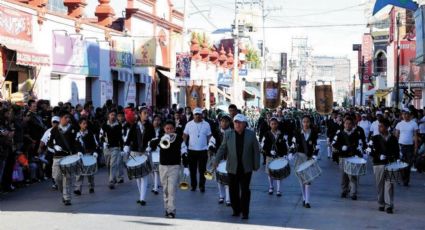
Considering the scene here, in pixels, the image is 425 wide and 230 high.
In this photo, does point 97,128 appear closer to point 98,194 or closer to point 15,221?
point 98,194

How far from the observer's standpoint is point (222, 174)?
43.3 feet

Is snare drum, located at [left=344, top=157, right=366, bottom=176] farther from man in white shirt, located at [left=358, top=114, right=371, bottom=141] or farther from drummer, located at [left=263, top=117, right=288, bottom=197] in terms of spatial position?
man in white shirt, located at [left=358, top=114, right=371, bottom=141]

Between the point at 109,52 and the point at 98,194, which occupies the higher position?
the point at 109,52

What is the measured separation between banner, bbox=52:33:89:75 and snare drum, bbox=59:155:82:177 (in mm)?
14066

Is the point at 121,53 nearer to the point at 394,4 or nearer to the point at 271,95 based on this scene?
the point at 271,95

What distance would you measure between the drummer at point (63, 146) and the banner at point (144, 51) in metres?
21.4

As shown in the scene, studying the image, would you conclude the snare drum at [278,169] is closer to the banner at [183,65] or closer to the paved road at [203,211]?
the paved road at [203,211]

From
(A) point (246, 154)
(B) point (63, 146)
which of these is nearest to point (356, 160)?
(A) point (246, 154)

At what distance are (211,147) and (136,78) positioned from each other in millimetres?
24588

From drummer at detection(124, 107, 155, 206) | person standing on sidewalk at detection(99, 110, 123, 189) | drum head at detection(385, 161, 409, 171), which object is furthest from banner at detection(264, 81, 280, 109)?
drum head at detection(385, 161, 409, 171)

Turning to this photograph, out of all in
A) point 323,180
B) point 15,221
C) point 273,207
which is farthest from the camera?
point 323,180

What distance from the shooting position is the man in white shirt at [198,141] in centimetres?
1611

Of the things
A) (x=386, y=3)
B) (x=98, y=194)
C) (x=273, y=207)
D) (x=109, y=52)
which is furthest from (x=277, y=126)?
(x=109, y=52)

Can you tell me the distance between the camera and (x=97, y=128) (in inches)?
803
